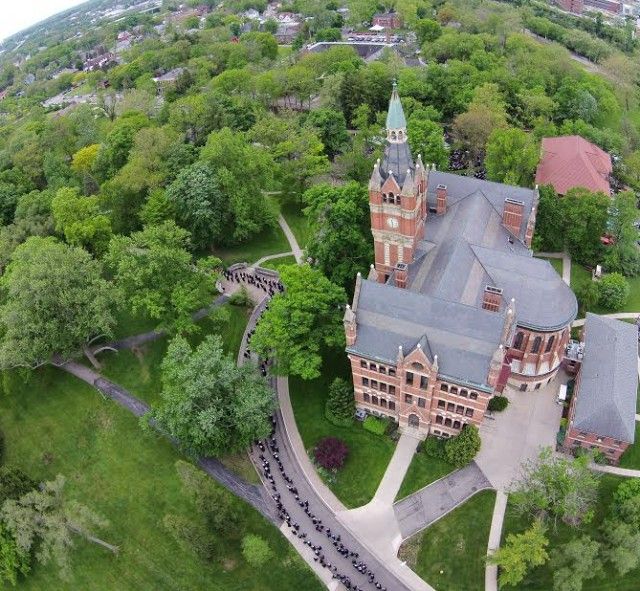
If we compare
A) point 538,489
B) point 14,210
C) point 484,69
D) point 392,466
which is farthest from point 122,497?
point 484,69

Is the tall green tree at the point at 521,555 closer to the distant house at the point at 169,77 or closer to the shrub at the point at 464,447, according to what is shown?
the shrub at the point at 464,447

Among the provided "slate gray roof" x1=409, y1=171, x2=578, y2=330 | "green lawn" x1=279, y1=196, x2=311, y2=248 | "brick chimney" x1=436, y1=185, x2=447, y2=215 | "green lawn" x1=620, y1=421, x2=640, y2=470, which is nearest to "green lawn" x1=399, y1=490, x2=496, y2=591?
"green lawn" x1=620, y1=421, x2=640, y2=470

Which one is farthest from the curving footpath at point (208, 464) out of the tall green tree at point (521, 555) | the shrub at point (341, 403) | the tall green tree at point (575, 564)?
the tall green tree at point (575, 564)

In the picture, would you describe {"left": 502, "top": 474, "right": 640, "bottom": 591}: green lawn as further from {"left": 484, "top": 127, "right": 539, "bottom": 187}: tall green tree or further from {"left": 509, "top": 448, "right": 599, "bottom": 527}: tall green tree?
{"left": 484, "top": 127, "right": 539, "bottom": 187}: tall green tree

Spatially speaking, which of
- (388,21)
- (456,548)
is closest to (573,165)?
(456,548)

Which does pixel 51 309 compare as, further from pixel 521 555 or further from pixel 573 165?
pixel 573 165
